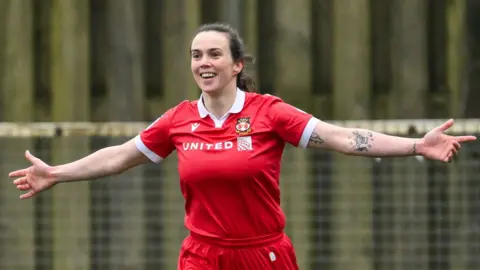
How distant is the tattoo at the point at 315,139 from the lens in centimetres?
475

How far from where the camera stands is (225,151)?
15.3 feet

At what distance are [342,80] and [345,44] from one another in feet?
0.77

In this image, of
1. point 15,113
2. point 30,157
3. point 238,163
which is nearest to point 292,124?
point 238,163

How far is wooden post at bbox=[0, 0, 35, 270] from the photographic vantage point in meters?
6.43

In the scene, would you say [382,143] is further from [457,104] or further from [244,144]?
[457,104]

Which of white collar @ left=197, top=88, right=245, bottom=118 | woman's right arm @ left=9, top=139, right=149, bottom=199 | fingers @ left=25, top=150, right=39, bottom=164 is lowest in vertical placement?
woman's right arm @ left=9, top=139, right=149, bottom=199

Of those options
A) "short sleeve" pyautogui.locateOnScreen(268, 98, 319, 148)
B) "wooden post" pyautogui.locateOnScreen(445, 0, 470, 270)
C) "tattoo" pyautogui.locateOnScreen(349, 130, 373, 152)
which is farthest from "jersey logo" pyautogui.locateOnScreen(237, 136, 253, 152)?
"wooden post" pyautogui.locateOnScreen(445, 0, 470, 270)

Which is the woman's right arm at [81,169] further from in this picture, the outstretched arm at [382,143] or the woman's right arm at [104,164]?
the outstretched arm at [382,143]

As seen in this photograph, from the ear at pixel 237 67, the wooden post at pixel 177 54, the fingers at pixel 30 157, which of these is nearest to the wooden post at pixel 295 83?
the wooden post at pixel 177 54

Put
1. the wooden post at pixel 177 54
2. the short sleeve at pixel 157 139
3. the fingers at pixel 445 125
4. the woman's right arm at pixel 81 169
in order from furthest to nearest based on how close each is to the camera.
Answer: the wooden post at pixel 177 54, the woman's right arm at pixel 81 169, the short sleeve at pixel 157 139, the fingers at pixel 445 125

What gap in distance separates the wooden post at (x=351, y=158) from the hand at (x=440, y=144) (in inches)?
71.9

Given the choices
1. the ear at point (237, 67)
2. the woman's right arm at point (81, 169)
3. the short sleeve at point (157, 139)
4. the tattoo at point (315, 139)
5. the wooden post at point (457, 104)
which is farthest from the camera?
the wooden post at point (457, 104)

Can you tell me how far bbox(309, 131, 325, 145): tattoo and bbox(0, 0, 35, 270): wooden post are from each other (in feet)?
7.95

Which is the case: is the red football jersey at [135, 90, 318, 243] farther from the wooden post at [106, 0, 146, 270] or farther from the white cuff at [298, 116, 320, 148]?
the wooden post at [106, 0, 146, 270]
